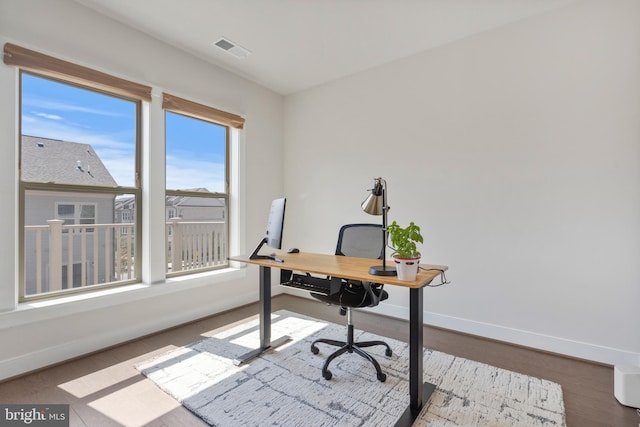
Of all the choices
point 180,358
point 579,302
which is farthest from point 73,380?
point 579,302

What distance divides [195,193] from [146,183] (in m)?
0.58

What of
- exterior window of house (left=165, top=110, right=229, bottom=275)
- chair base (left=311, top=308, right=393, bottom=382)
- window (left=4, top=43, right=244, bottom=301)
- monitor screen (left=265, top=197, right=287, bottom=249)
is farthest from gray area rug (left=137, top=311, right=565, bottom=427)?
exterior window of house (left=165, top=110, right=229, bottom=275)

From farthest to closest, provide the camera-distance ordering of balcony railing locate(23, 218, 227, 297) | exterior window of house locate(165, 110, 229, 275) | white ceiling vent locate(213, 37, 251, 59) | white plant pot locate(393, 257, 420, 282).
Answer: exterior window of house locate(165, 110, 229, 275) → white ceiling vent locate(213, 37, 251, 59) → balcony railing locate(23, 218, 227, 297) → white plant pot locate(393, 257, 420, 282)

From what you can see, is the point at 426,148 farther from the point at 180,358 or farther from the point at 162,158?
the point at 180,358

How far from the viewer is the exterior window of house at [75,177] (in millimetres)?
2268

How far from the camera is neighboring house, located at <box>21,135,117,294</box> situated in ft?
7.52

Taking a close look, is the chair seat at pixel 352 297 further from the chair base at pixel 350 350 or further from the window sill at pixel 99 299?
the window sill at pixel 99 299

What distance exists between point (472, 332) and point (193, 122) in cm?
365

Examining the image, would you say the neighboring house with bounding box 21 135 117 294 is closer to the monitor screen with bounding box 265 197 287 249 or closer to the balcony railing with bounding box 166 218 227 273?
the balcony railing with bounding box 166 218 227 273

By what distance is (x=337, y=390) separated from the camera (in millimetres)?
1933

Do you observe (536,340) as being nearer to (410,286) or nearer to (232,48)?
(410,286)

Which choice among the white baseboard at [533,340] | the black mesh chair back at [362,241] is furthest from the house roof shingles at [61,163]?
the white baseboard at [533,340]

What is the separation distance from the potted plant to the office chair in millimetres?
405

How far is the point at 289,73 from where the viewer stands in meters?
3.59
